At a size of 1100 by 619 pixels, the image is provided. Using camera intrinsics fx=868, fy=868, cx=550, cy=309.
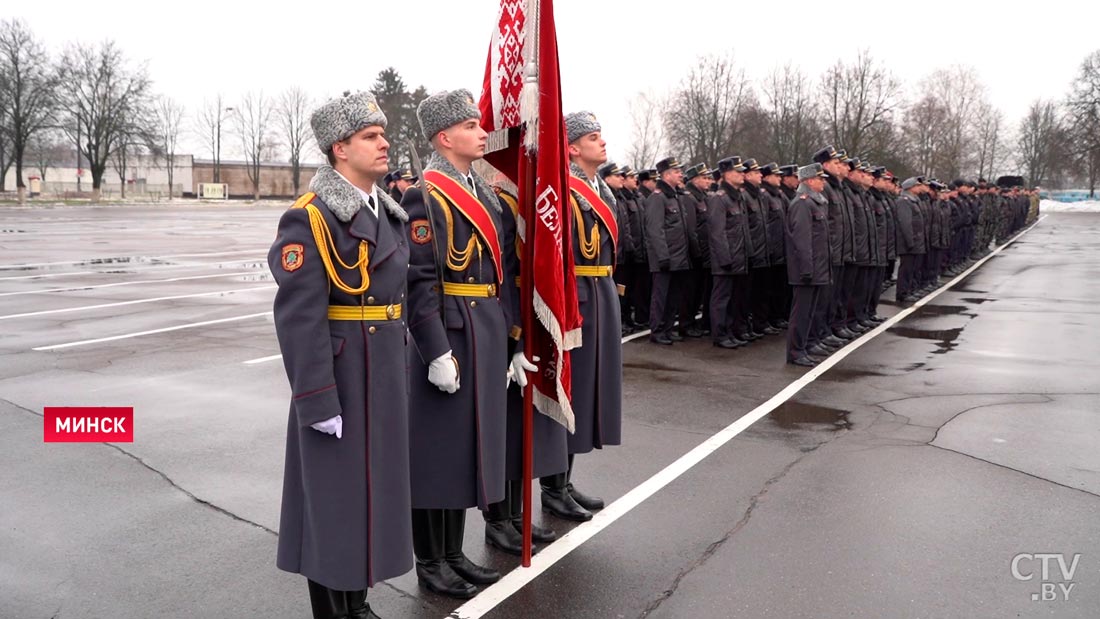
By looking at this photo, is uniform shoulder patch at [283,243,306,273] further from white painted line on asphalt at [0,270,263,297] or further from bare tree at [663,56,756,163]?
bare tree at [663,56,756,163]

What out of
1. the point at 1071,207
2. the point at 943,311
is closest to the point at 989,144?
the point at 1071,207

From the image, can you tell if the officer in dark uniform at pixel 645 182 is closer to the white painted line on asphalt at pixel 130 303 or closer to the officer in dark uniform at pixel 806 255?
the officer in dark uniform at pixel 806 255

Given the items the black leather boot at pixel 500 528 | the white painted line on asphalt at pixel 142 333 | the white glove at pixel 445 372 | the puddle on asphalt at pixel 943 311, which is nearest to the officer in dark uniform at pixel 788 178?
the puddle on asphalt at pixel 943 311

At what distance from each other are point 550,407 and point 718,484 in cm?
166

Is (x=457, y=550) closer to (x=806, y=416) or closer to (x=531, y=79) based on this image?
(x=531, y=79)

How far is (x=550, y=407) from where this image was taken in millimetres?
4207

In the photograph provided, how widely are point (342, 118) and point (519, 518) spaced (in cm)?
235

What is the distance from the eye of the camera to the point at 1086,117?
61.9m

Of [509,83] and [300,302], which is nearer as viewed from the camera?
[300,302]

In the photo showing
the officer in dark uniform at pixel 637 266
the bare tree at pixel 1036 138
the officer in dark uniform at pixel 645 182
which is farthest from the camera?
the bare tree at pixel 1036 138

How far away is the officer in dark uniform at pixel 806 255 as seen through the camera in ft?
29.5

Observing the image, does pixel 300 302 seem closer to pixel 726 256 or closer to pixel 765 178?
pixel 726 256

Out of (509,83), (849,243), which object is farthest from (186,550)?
(849,243)

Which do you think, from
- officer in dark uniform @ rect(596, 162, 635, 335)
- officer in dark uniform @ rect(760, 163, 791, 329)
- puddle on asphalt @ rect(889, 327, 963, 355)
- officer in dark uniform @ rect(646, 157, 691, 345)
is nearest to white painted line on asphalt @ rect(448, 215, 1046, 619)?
officer in dark uniform @ rect(646, 157, 691, 345)
